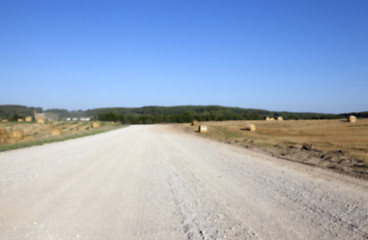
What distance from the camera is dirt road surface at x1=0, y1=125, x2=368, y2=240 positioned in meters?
3.59

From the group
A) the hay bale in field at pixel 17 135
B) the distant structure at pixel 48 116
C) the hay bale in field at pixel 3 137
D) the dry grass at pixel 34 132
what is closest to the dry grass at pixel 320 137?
the dry grass at pixel 34 132

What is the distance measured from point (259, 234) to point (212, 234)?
2.09 ft

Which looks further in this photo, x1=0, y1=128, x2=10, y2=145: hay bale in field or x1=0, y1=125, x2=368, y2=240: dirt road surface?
x1=0, y1=128, x2=10, y2=145: hay bale in field

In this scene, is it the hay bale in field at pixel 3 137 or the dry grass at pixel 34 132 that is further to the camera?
the dry grass at pixel 34 132

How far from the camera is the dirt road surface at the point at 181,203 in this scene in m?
3.59

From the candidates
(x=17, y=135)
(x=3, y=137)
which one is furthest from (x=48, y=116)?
(x=3, y=137)

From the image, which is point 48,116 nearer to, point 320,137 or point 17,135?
point 17,135

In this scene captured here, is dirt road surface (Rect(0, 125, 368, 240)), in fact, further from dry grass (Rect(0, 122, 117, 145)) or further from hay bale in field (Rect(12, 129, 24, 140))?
hay bale in field (Rect(12, 129, 24, 140))

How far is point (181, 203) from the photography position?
478cm

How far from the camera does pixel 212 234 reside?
3.46 m

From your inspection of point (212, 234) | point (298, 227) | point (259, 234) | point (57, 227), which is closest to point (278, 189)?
point (298, 227)

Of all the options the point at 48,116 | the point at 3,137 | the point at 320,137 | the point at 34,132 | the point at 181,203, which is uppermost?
the point at 48,116

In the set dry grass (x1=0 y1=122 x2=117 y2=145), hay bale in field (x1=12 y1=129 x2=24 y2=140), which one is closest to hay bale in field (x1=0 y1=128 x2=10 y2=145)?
dry grass (x1=0 y1=122 x2=117 y2=145)

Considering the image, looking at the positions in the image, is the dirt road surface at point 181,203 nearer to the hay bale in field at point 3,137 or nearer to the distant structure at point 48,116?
the hay bale in field at point 3,137
